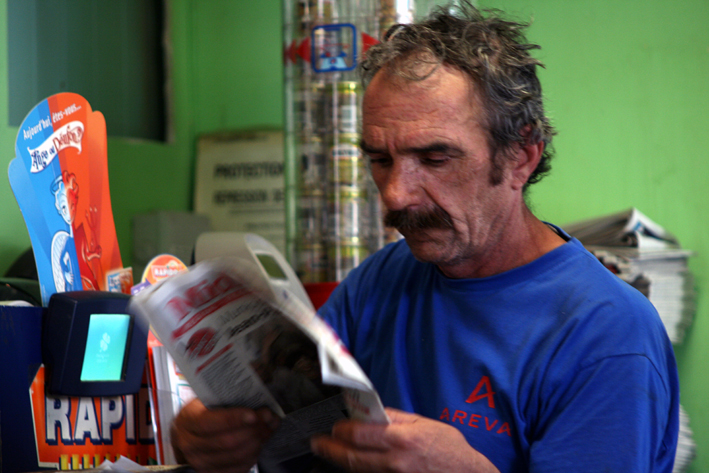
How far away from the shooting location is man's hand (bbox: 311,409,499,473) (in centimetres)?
65

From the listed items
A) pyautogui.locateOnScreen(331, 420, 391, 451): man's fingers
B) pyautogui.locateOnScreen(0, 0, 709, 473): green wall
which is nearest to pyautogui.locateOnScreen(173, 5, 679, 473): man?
pyautogui.locateOnScreen(331, 420, 391, 451): man's fingers

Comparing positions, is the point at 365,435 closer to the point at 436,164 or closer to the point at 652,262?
the point at 436,164

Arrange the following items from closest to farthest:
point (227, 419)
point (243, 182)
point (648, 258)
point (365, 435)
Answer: point (365, 435) < point (227, 419) < point (648, 258) < point (243, 182)

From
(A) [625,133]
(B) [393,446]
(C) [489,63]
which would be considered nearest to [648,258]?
(A) [625,133]

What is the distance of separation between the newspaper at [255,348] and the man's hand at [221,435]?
15mm

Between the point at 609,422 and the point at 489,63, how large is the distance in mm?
492

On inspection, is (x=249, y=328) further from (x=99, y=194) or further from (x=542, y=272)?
(x=99, y=194)

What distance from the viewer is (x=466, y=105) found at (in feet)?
2.85

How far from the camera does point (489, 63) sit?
886 mm

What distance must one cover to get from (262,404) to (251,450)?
8 centimetres

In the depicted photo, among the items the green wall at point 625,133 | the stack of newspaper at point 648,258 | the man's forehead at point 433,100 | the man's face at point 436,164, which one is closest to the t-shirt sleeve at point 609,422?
the man's face at point 436,164

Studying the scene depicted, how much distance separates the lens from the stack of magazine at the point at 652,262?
5.73 ft

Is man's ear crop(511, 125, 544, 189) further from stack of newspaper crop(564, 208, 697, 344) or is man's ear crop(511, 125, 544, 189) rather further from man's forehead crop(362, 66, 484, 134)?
stack of newspaper crop(564, 208, 697, 344)

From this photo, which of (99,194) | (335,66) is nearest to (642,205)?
(335,66)
